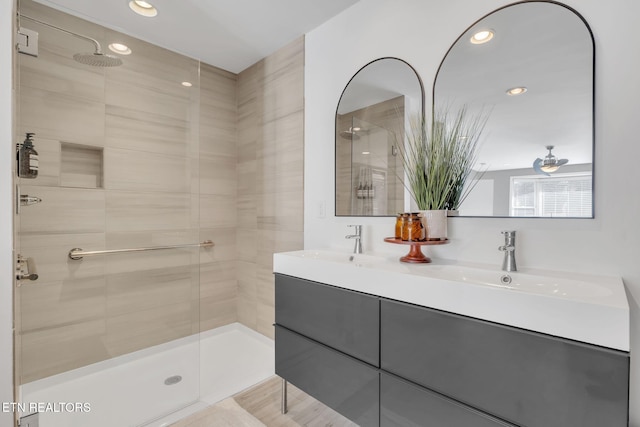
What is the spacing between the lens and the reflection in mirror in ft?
3.75

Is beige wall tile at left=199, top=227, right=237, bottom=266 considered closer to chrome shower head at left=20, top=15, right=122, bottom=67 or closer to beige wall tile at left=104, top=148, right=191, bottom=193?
beige wall tile at left=104, top=148, right=191, bottom=193

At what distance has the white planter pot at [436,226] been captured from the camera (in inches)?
53.9

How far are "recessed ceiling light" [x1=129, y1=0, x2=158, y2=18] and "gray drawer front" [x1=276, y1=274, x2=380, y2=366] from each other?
6.09 feet

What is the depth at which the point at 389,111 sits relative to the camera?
1.73m

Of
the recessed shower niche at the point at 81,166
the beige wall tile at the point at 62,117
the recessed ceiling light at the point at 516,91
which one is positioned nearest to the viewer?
the recessed ceiling light at the point at 516,91

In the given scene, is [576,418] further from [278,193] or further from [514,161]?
[278,193]

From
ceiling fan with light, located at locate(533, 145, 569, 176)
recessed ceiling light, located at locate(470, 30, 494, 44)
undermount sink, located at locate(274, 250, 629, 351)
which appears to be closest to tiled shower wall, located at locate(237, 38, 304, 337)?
undermount sink, located at locate(274, 250, 629, 351)

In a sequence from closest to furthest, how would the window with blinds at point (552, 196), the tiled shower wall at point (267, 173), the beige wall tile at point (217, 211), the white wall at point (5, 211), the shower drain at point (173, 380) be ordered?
the white wall at point (5, 211) → the window with blinds at point (552, 196) → the shower drain at point (173, 380) → the tiled shower wall at point (267, 173) → the beige wall tile at point (217, 211)

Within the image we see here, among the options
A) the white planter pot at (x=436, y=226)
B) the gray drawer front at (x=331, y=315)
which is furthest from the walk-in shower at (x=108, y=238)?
the white planter pot at (x=436, y=226)

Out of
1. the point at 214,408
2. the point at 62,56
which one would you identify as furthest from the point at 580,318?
the point at 62,56

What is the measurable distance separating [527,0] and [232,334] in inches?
117

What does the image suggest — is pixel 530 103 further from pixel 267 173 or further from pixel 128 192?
pixel 128 192

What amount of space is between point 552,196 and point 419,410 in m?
0.95

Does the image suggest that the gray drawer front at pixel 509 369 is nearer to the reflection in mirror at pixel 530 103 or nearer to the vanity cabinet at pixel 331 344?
the vanity cabinet at pixel 331 344
